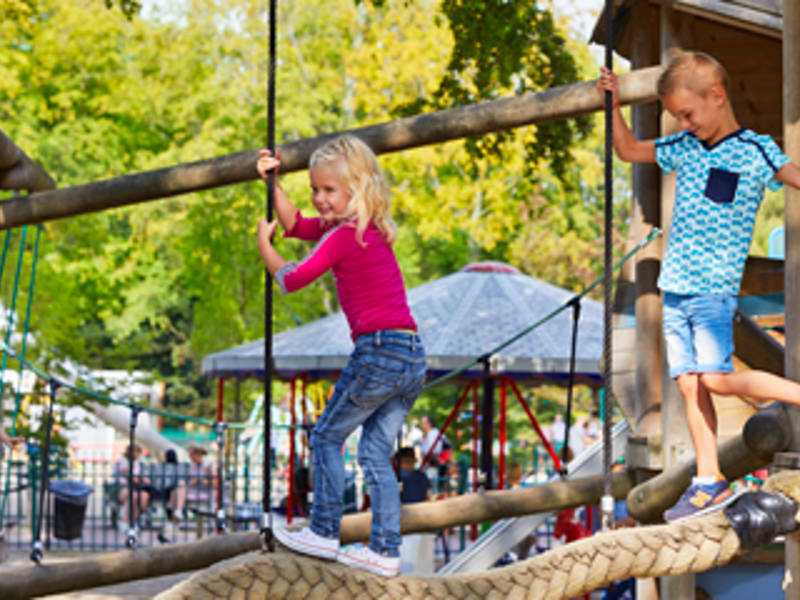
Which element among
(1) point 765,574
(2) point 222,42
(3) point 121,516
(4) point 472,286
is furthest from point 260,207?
(1) point 765,574

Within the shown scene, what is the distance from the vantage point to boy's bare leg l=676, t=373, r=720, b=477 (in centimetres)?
386

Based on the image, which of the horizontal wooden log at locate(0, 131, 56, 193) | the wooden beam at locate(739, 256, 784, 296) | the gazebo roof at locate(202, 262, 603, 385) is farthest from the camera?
the gazebo roof at locate(202, 262, 603, 385)

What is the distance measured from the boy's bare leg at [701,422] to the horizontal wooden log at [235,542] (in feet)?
7.13

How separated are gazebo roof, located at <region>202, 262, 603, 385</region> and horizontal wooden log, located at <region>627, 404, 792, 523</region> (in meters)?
6.85

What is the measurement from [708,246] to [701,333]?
0.30m

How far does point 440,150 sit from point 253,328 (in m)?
5.23

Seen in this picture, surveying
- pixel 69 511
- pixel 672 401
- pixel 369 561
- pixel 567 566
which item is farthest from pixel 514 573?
pixel 69 511

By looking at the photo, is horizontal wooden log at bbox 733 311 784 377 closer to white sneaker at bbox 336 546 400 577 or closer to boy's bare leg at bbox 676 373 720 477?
boy's bare leg at bbox 676 373 720 477

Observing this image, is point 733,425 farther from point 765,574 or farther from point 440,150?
point 440,150

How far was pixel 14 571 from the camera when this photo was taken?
17.5ft

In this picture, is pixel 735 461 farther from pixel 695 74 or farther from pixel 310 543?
pixel 310 543

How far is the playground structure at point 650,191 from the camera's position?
13.2 ft

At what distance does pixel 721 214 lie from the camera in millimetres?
3873

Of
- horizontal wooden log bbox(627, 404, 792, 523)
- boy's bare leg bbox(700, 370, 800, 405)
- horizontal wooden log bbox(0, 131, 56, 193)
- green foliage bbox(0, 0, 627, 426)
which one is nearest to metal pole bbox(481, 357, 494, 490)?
horizontal wooden log bbox(627, 404, 792, 523)
